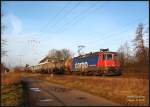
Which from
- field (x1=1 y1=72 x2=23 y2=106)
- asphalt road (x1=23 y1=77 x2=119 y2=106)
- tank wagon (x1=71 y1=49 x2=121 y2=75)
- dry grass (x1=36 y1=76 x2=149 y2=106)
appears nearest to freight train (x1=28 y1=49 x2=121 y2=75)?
tank wagon (x1=71 y1=49 x2=121 y2=75)

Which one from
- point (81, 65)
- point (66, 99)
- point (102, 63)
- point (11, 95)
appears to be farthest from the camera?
point (81, 65)

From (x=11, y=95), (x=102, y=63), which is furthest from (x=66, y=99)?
(x=102, y=63)

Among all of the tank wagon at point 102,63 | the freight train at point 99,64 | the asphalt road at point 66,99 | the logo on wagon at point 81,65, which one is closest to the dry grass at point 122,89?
the asphalt road at point 66,99

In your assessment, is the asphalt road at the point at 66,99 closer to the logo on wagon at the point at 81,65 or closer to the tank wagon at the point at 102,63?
the tank wagon at the point at 102,63

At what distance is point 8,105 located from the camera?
19.5m

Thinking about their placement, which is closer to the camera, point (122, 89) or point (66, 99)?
point (66, 99)

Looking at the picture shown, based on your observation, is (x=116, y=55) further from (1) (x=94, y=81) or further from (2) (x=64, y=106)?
(2) (x=64, y=106)

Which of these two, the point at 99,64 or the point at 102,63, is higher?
the point at 102,63

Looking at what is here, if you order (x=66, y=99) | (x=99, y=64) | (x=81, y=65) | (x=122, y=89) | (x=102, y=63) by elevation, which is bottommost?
(x=66, y=99)

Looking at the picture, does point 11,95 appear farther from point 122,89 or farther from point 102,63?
point 102,63

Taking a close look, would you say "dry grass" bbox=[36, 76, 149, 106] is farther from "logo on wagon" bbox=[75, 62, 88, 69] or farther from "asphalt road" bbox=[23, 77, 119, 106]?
"logo on wagon" bbox=[75, 62, 88, 69]

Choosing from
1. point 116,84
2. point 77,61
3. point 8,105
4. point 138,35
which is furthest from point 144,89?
point 138,35

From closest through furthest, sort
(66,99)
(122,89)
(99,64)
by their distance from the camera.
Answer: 1. (66,99)
2. (122,89)
3. (99,64)

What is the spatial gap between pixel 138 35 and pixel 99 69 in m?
41.9
